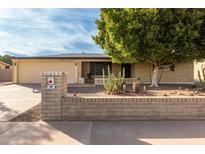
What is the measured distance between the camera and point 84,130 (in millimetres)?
6352

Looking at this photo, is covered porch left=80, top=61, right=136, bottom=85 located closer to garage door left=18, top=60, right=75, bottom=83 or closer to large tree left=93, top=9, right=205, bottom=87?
garage door left=18, top=60, right=75, bottom=83

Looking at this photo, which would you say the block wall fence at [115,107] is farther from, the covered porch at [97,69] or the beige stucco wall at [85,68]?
the beige stucco wall at [85,68]

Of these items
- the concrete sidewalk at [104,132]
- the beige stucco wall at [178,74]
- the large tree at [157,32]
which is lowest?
the concrete sidewalk at [104,132]

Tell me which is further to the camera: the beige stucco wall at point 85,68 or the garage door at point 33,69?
the beige stucco wall at point 85,68

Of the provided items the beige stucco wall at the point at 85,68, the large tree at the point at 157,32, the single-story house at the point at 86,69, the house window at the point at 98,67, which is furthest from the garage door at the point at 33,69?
the large tree at the point at 157,32

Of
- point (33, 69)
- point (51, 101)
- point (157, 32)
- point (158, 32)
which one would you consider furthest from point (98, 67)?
point (51, 101)

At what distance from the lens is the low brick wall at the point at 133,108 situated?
7438 mm

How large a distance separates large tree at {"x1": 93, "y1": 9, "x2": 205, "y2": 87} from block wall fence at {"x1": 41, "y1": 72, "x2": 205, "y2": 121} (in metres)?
8.07

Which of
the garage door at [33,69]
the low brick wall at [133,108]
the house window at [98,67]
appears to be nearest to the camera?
the low brick wall at [133,108]

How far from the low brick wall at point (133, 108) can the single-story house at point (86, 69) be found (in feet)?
53.1

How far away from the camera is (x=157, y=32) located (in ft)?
49.3

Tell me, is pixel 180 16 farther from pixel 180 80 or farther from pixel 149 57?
pixel 180 80
